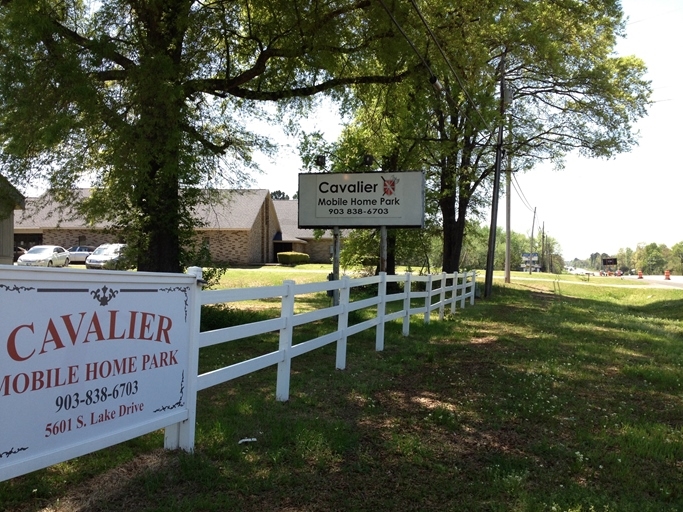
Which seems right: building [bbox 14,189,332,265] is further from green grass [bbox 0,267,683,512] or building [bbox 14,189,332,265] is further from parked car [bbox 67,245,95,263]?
green grass [bbox 0,267,683,512]

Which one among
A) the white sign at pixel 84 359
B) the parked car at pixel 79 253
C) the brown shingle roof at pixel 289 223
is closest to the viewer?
the white sign at pixel 84 359

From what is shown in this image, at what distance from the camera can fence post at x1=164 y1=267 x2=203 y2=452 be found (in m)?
4.40

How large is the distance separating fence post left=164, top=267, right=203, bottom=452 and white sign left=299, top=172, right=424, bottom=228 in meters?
8.81

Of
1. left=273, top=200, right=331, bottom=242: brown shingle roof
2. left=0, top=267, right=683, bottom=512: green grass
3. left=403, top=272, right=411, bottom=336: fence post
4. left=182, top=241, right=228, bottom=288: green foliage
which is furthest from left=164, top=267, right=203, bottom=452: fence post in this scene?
left=273, top=200, right=331, bottom=242: brown shingle roof

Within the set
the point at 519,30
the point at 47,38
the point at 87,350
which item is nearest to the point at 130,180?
the point at 47,38

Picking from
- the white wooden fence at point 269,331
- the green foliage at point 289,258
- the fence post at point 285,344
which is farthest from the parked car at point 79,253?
the fence post at point 285,344

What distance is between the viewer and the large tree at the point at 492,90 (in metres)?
12.4

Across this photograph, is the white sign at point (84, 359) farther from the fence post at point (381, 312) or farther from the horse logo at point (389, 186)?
the horse logo at point (389, 186)

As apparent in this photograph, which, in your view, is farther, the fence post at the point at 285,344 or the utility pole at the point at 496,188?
the utility pole at the point at 496,188

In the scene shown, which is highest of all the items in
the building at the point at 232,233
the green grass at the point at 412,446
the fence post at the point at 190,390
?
the building at the point at 232,233

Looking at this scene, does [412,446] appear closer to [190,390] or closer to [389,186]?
[190,390]

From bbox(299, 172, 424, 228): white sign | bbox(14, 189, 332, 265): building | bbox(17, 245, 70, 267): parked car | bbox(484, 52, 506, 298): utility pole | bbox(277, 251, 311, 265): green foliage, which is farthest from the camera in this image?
bbox(277, 251, 311, 265): green foliage

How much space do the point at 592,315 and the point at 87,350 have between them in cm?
1642

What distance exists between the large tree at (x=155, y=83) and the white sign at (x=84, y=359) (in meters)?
6.25
